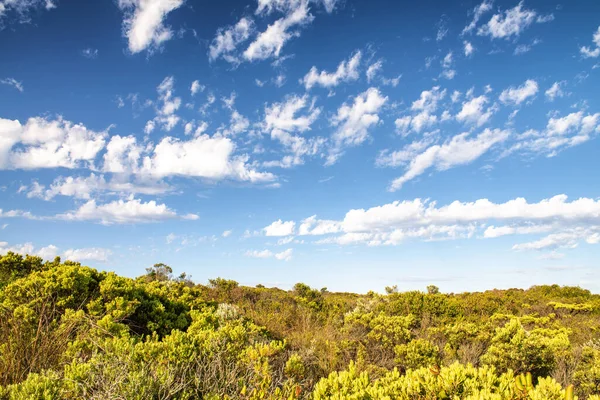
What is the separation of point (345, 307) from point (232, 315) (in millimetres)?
7415

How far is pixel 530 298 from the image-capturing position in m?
18.8

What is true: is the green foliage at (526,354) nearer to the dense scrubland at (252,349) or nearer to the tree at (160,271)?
the dense scrubland at (252,349)

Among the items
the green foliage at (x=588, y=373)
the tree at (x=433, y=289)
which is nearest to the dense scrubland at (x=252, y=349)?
the green foliage at (x=588, y=373)

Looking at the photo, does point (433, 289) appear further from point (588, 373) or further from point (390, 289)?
point (588, 373)

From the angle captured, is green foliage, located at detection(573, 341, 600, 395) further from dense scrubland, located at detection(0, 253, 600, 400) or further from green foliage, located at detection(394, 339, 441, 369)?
green foliage, located at detection(394, 339, 441, 369)

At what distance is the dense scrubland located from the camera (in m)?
3.69

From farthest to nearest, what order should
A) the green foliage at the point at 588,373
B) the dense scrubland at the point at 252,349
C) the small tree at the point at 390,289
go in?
the small tree at the point at 390,289
the green foliage at the point at 588,373
the dense scrubland at the point at 252,349

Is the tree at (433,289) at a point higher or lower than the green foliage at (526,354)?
higher

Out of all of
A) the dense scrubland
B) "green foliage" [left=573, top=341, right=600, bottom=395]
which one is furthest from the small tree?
"green foliage" [left=573, top=341, right=600, bottom=395]

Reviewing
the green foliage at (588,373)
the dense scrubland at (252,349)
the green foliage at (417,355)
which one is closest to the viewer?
the dense scrubland at (252,349)

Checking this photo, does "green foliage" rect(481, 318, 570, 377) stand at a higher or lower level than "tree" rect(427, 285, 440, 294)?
lower

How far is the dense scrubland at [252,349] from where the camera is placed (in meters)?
3.69

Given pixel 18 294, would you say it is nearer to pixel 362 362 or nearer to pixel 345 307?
pixel 362 362

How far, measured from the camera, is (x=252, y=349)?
499cm
